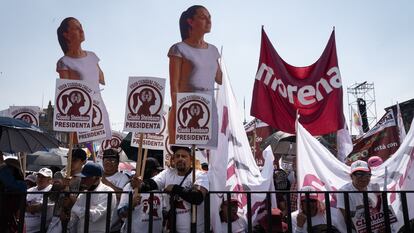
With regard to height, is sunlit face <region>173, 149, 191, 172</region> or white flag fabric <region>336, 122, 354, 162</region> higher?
white flag fabric <region>336, 122, 354, 162</region>

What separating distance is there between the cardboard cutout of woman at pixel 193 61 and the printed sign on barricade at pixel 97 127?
1.02 m

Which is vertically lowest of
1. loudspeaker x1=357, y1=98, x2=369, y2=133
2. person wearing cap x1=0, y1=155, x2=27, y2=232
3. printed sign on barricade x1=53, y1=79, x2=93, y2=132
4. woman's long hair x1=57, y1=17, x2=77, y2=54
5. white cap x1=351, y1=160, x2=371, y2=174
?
person wearing cap x1=0, y1=155, x2=27, y2=232

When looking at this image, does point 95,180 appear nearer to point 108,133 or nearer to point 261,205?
point 108,133

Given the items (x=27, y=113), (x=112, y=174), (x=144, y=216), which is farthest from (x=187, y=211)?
(x=27, y=113)

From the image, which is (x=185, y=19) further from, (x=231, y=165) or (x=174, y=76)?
(x=231, y=165)

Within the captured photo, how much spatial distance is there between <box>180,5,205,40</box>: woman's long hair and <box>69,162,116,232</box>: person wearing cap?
2372 mm

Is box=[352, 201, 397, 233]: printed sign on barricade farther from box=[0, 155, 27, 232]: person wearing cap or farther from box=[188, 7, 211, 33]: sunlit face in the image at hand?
box=[0, 155, 27, 232]: person wearing cap

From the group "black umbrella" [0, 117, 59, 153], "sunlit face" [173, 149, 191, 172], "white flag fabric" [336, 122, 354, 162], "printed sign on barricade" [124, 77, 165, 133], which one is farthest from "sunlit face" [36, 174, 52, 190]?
"white flag fabric" [336, 122, 354, 162]

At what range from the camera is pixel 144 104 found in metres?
4.51

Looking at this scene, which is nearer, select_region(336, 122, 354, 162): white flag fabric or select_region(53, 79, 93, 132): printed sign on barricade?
select_region(53, 79, 93, 132): printed sign on barricade

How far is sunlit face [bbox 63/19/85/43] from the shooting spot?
551 centimetres

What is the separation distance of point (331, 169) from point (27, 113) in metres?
5.52

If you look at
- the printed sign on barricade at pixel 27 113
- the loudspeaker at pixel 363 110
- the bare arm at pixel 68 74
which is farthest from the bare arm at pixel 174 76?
the loudspeaker at pixel 363 110

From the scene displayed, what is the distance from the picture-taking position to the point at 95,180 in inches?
171
